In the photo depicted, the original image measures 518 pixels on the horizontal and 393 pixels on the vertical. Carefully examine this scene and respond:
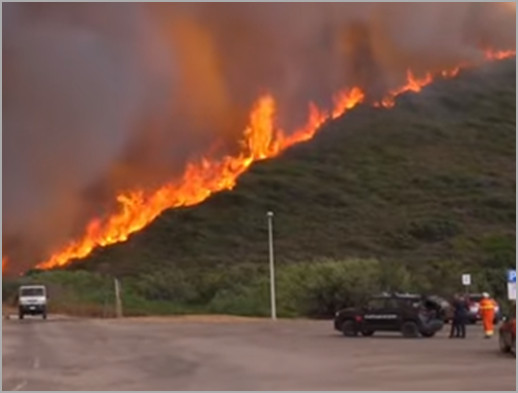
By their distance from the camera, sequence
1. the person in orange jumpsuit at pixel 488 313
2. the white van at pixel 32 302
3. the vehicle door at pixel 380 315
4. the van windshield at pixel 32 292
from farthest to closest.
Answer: the van windshield at pixel 32 292
the white van at pixel 32 302
the vehicle door at pixel 380 315
the person in orange jumpsuit at pixel 488 313

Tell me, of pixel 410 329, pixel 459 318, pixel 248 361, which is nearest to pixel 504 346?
pixel 248 361

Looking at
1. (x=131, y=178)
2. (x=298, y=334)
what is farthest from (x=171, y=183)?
(x=298, y=334)

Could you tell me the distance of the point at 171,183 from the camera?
7712 centimetres

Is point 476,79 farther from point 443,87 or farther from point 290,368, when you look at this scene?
point 290,368

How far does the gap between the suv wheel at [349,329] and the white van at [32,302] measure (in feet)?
76.2

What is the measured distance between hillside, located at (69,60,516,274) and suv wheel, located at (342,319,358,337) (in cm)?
3354

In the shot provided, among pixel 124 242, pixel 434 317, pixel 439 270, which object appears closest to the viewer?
pixel 434 317

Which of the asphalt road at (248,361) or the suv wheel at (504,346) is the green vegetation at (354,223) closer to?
the asphalt road at (248,361)

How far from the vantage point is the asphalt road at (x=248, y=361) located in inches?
725

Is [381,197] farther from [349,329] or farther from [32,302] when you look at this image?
[349,329]

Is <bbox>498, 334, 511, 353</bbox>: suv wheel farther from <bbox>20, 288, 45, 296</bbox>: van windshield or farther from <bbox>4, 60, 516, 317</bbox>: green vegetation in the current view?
<bbox>20, 288, 45, 296</bbox>: van windshield

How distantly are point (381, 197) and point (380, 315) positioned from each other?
2603 inches

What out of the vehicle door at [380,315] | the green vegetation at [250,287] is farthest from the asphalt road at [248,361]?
the green vegetation at [250,287]

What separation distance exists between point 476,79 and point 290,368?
9715cm
